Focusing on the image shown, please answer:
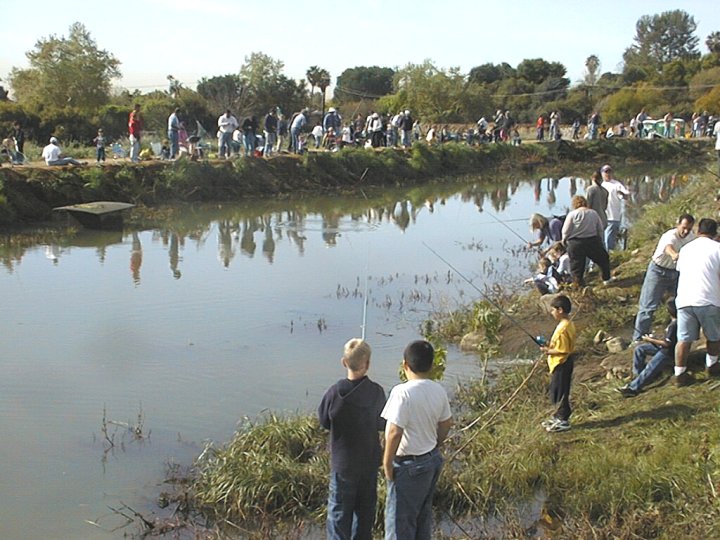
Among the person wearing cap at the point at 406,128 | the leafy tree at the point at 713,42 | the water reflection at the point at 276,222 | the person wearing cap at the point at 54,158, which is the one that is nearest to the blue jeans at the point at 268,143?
the water reflection at the point at 276,222

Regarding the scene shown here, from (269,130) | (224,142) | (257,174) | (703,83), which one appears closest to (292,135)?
(269,130)

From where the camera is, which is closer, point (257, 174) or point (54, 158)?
point (54, 158)

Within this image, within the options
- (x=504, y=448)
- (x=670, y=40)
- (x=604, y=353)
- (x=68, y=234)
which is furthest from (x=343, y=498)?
(x=670, y=40)

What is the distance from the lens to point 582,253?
12.4 meters

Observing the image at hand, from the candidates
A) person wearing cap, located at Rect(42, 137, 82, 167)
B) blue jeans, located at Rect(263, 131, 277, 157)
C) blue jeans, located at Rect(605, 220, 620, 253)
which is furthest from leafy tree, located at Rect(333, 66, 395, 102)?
blue jeans, located at Rect(605, 220, 620, 253)

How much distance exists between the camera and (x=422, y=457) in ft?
16.9

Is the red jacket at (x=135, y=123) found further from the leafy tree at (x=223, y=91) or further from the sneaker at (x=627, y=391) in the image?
the leafy tree at (x=223, y=91)

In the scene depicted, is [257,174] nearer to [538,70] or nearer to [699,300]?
[699,300]

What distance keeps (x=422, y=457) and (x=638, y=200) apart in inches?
1003

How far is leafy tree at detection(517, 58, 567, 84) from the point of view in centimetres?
8569

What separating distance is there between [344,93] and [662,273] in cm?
8303

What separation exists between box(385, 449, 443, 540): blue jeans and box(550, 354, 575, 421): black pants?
8.66 feet

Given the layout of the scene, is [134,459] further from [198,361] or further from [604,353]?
[604,353]

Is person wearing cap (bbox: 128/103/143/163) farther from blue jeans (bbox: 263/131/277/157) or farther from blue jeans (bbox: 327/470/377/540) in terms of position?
blue jeans (bbox: 327/470/377/540)
